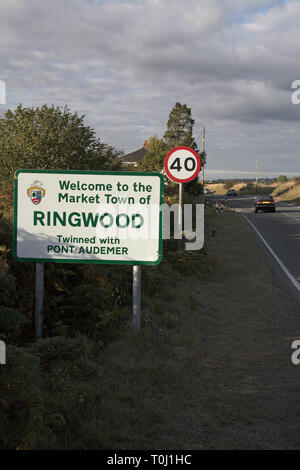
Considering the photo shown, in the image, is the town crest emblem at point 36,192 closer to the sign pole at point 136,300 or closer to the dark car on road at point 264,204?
the sign pole at point 136,300

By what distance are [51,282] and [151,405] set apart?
2419 millimetres

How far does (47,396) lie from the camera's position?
3717mm

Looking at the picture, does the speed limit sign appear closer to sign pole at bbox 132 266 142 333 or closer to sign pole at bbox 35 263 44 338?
sign pole at bbox 132 266 142 333

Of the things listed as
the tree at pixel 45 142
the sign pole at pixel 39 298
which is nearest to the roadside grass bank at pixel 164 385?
the sign pole at pixel 39 298

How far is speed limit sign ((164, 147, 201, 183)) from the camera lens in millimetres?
8883

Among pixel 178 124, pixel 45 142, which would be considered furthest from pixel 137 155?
pixel 45 142

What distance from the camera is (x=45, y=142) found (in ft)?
42.2

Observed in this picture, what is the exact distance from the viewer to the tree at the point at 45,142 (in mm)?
12680

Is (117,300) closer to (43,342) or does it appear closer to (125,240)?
(125,240)

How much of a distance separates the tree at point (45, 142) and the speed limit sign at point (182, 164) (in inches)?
173
